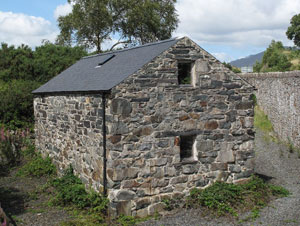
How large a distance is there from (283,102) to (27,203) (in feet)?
43.8

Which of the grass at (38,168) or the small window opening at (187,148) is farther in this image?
the grass at (38,168)

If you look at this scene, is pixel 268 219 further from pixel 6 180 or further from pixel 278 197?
pixel 6 180

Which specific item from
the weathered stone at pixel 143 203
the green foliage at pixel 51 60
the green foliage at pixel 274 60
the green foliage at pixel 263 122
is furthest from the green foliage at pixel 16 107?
the green foliage at pixel 274 60

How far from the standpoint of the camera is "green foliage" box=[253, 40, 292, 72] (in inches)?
1287

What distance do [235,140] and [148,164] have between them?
2.66m

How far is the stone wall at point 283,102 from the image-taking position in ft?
51.4

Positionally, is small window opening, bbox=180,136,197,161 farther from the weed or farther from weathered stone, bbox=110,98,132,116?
the weed

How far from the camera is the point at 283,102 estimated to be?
17.6 meters

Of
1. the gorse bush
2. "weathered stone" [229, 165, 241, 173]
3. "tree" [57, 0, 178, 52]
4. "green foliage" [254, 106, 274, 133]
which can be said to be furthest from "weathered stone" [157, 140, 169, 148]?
"tree" [57, 0, 178, 52]

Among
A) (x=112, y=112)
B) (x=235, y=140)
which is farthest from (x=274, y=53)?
(x=112, y=112)

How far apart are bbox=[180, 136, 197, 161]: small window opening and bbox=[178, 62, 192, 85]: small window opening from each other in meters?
1.46

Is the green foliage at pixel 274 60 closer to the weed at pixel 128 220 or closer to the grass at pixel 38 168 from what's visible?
the grass at pixel 38 168

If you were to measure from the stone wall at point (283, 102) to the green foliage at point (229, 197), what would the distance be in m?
7.10

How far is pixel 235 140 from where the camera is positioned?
9.48m
